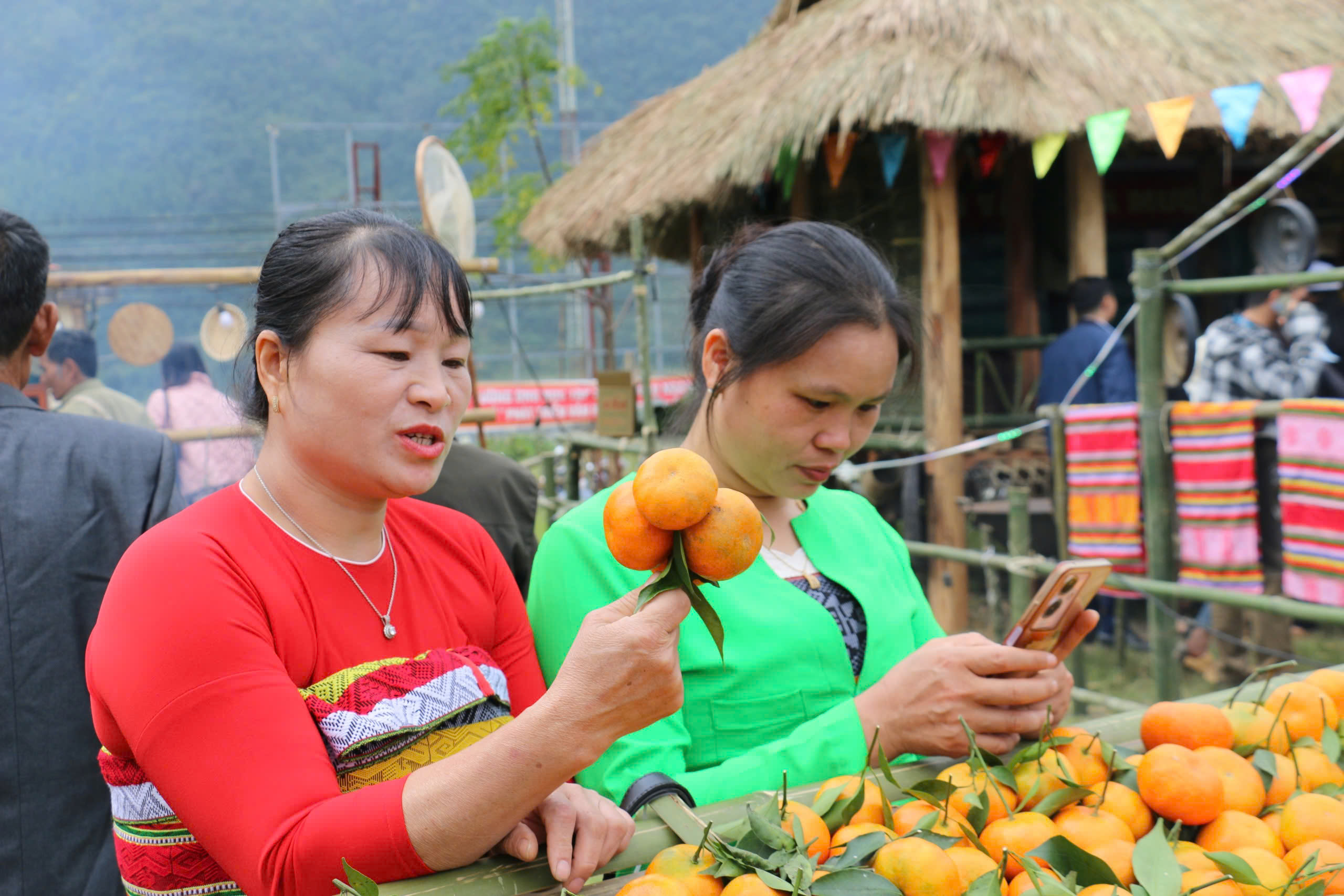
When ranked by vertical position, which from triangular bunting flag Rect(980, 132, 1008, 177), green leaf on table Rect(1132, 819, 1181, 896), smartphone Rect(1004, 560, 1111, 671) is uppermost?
triangular bunting flag Rect(980, 132, 1008, 177)

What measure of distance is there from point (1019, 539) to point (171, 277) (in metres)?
3.61

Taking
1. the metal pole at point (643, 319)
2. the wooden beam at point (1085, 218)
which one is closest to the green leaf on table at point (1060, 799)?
the metal pole at point (643, 319)

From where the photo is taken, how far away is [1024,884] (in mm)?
1058

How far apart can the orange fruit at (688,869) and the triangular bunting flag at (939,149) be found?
16.9ft

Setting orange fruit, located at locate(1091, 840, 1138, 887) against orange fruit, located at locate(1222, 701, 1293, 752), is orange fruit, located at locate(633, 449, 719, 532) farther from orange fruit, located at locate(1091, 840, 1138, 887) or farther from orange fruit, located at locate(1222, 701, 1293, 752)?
orange fruit, located at locate(1222, 701, 1293, 752)

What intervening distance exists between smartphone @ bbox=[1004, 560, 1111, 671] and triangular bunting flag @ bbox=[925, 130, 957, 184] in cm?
462

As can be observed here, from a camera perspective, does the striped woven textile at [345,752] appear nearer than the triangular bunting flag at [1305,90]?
Yes

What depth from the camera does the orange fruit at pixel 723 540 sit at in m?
0.97

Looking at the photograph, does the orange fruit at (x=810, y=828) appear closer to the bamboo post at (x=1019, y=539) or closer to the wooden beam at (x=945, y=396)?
the bamboo post at (x=1019, y=539)

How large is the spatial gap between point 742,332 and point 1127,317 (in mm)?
3338

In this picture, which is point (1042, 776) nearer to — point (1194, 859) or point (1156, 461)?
point (1194, 859)

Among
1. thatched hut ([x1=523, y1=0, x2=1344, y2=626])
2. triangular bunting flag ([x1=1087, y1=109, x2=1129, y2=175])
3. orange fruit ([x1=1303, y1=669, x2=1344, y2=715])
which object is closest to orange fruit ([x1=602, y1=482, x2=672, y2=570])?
orange fruit ([x1=1303, y1=669, x2=1344, y2=715])

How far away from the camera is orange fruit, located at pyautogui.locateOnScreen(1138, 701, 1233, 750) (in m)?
1.39

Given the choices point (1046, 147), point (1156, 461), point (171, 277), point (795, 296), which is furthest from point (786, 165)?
point (795, 296)
